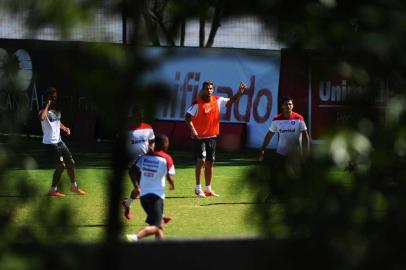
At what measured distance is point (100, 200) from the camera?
619 inches

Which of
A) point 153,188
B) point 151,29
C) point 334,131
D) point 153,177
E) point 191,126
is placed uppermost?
point 151,29

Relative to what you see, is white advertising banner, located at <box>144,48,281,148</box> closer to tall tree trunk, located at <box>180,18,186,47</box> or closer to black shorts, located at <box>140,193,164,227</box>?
black shorts, located at <box>140,193,164,227</box>

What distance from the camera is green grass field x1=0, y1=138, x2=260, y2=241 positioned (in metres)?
3.21

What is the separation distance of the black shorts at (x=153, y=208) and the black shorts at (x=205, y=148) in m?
6.58

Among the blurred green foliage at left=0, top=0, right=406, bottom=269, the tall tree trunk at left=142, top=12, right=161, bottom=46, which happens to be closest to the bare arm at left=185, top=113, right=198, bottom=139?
the blurred green foliage at left=0, top=0, right=406, bottom=269

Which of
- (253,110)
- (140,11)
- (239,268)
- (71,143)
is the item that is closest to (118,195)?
(140,11)

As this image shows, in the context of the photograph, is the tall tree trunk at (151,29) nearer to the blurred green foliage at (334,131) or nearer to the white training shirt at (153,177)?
the blurred green foliage at (334,131)

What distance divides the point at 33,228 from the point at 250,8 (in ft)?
3.48

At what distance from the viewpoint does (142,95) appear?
268 cm

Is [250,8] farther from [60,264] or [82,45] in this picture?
[60,264]

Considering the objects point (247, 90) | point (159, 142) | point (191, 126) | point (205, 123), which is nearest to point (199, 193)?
point (191, 126)

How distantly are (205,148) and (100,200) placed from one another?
9.24 ft

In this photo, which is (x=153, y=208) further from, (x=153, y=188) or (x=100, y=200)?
(x=100, y=200)

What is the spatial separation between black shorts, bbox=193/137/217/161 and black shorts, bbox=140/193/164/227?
6.58 m
